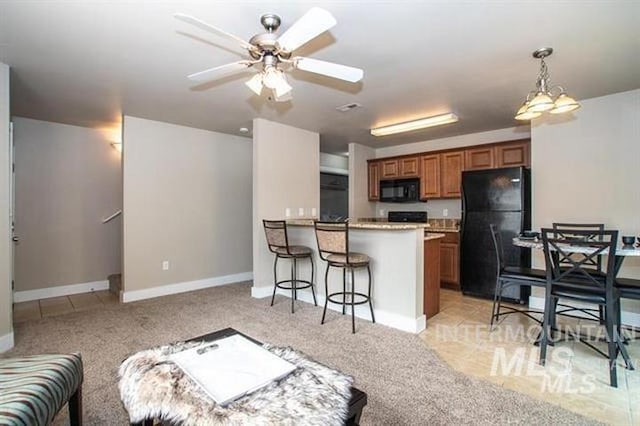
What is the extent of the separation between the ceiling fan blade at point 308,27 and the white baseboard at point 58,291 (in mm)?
4658

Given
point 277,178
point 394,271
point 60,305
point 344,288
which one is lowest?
point 60,305

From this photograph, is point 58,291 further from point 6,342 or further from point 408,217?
point 408,217

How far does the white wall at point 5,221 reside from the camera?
263 centimetres

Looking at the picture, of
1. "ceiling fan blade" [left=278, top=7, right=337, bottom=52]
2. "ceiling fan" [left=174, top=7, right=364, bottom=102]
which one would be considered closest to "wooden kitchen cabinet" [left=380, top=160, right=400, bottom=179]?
"ceiling fan" [left=174, top=7, right=364, bottom=102]

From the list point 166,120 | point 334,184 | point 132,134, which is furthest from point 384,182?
point 132,134

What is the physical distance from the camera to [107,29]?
212 centimetres

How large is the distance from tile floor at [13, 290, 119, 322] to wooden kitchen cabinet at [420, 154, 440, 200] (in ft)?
15.7

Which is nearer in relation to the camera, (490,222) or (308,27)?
(308,27)

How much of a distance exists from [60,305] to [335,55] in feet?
14.3

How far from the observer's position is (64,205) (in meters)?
4.47

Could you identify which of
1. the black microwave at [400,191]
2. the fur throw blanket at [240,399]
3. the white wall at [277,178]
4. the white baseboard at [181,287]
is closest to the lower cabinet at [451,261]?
the black microwave at [400,191]

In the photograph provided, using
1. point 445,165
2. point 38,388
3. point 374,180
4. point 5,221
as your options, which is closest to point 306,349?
point 38,388

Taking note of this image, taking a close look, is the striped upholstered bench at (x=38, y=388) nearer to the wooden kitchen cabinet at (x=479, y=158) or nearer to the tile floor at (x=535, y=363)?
the tile floor at (x=535, y=363)

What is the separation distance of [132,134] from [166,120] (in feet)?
1.52
